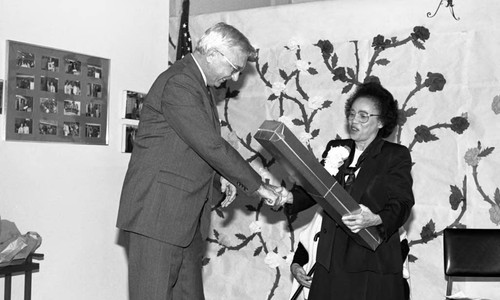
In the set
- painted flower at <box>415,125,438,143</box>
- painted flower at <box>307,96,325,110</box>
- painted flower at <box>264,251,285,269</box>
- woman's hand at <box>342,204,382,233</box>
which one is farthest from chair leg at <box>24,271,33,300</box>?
painted flower at <box>415,125,438,143</box>

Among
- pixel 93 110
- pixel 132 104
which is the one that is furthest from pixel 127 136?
pixel 93 110

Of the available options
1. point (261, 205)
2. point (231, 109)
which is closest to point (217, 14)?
point (231, 109)

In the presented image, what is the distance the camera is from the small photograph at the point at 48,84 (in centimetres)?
396

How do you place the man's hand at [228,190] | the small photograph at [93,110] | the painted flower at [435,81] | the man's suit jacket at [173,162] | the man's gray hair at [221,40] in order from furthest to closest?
the small photograph at [93,110]
the painted flower at [435,81]
the man's hand at [228,190]
the man's gray hair at [221,40]
the man's suit jacket at [173,162]

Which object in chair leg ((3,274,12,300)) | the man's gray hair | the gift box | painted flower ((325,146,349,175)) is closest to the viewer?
the gift box

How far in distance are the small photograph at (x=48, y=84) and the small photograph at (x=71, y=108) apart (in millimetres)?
121

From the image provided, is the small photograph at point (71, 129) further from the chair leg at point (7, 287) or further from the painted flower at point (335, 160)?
the painted flower at point (335, 160)

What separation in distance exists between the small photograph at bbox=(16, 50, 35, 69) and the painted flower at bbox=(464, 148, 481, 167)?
2.46m

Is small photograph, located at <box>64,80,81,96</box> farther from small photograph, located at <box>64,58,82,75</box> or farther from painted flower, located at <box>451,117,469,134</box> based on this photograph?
painted flower, located at <box>451,117,469,134</box>

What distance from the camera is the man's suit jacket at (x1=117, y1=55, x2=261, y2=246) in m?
2.93

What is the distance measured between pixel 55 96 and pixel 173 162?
139 cm

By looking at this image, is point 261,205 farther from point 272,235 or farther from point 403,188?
point 403,188

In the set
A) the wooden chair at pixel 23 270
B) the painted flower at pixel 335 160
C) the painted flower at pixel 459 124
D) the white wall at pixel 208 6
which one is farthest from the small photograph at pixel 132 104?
the painted flower at pixel 459 124

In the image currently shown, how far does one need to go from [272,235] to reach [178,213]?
5.76ft
